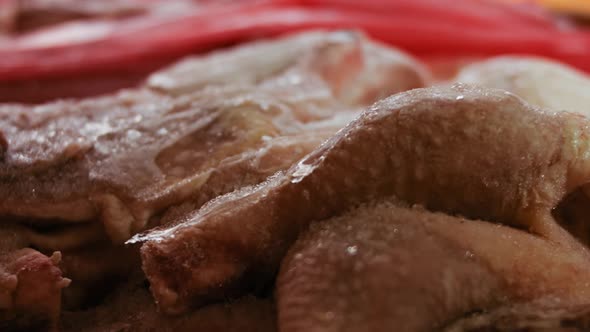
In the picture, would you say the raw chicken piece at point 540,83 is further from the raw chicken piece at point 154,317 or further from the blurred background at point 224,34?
the blurred background at point 224,34

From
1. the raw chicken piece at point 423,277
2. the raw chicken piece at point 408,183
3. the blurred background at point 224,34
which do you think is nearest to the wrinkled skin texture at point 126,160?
the raw chicken piece at point 408,183

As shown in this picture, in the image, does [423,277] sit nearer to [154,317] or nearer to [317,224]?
[317,224]

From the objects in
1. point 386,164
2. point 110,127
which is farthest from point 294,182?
point 110,127

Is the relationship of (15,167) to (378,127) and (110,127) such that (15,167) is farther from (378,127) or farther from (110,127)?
(378,127)

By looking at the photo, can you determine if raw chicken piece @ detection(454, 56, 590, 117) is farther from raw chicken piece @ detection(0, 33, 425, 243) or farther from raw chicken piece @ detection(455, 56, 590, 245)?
raw chicken piece @ detection(0, 33, 425, 243)

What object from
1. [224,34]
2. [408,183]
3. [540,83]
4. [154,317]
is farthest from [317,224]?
[224,34]
